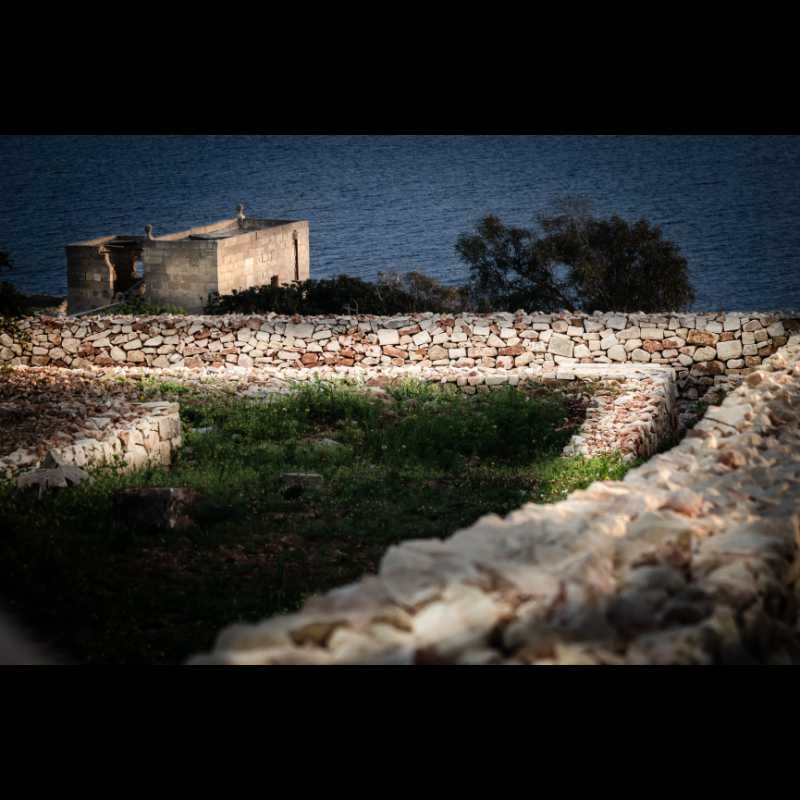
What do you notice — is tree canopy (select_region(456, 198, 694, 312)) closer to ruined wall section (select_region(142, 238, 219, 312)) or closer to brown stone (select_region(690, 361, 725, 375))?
ruined wall section (select_region(142, 238, 219, 312))

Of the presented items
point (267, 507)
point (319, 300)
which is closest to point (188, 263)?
point (319, 300)

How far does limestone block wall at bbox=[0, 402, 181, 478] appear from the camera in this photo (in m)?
8.70

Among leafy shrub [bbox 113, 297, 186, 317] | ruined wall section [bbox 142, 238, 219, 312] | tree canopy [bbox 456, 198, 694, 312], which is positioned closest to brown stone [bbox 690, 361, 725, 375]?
leafy shrub [bbox 113, 297, 186, 317]

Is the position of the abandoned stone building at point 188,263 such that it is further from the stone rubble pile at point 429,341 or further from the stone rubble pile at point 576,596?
the stone rubble pile at point 576,596

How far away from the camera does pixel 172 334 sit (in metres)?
16.0

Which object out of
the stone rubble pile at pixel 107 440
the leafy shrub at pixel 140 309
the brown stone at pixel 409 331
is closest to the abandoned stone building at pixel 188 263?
the leafy shrub at pixel 140 309

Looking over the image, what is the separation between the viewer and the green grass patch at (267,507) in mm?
5598

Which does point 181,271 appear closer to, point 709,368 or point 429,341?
point 429,341

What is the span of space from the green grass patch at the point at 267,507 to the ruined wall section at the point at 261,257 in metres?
26.2

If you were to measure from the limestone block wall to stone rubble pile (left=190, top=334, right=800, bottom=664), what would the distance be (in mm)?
6235

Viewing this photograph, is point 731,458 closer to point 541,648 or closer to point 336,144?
point 541,648

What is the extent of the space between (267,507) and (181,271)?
31.2 metres
